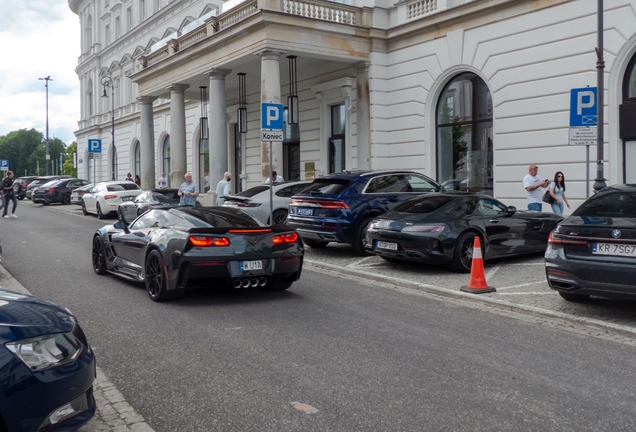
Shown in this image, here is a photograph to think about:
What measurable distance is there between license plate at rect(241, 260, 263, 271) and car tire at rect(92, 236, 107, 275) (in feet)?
10.8

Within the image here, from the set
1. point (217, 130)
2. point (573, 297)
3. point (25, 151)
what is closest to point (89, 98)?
point (217, 130)

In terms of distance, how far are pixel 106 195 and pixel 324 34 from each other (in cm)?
1083

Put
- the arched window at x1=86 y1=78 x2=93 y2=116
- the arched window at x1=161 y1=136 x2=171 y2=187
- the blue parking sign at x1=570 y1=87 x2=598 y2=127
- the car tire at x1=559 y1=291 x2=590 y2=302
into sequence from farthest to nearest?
1. the arched window at x1=86 y1=78 x2=93 y2=116
2. the arched window at x1=161 y1=136 x2=171 y2=187
3. the blue parking sign at x1=570 y1=87 x2=598 y2=127
4. the car tire at x1=559 y1=291 x2=590 y2=302

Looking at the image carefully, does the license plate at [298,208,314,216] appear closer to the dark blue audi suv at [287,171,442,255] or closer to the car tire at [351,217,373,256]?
the dark blue audi suv at [287,171,442,255]

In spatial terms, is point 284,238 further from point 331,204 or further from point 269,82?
point 269,82

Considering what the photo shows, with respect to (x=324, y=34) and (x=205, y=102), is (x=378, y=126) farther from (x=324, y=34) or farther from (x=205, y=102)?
(x=205, y=102)

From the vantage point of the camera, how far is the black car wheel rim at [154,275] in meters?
8.19

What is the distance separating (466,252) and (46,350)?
8.46 m

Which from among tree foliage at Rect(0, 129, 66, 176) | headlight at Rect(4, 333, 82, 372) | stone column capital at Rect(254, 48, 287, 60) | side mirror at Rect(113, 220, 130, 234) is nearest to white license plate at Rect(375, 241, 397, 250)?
side mirror at Rect(113, 220, 130, 234)

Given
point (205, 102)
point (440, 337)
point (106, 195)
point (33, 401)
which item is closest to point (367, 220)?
point (440, 337)

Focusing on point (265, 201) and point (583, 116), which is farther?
point (265, 201)

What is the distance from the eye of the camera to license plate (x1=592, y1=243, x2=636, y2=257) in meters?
6.88

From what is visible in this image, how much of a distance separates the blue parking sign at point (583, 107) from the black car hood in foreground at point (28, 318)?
10.1 m

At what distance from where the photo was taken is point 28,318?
3.43m
